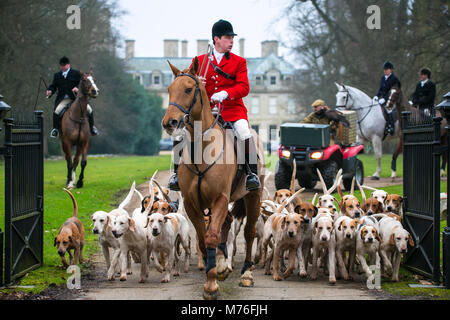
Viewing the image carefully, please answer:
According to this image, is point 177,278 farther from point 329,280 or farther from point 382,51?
point 382,51

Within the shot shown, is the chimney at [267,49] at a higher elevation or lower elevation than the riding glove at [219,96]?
higher

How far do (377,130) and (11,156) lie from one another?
1217 centimetres

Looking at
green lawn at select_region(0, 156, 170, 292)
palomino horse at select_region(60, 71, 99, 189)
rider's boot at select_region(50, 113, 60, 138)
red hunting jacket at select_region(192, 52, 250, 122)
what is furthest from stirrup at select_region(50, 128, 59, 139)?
red hunting jacket at select_region(192, 52, 250, 122)

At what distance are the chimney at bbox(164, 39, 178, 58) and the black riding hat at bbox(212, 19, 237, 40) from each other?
8246 cm

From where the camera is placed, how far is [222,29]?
7582mm

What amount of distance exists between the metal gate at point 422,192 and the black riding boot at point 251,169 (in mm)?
2032

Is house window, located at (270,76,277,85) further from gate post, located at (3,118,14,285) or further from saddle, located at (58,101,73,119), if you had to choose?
gate post, located at (3,118,14,285)

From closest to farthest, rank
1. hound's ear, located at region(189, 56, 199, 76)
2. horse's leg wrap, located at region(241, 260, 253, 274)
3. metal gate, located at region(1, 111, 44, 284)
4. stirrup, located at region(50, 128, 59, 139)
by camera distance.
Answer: hound's ear, located at region(189, 56, 199, 76) → metal gate, located at region(1, 111, 44, 284) → horse's leg wrap, located at region(241, 260, 253, 274) → stirrup, located at region(50, 128, 59, 139)

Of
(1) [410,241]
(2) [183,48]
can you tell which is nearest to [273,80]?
(2) [183,48]

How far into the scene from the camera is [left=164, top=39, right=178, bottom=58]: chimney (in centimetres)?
8888

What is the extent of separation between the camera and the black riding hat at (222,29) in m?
7.58

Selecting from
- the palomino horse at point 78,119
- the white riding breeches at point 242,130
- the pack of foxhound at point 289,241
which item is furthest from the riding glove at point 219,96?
the palomino horse at point 78,119

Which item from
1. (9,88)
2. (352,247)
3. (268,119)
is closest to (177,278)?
(352,247)

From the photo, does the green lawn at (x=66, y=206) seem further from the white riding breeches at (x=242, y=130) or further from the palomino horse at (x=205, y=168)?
the white riding breeches at (x=242, y=130)
